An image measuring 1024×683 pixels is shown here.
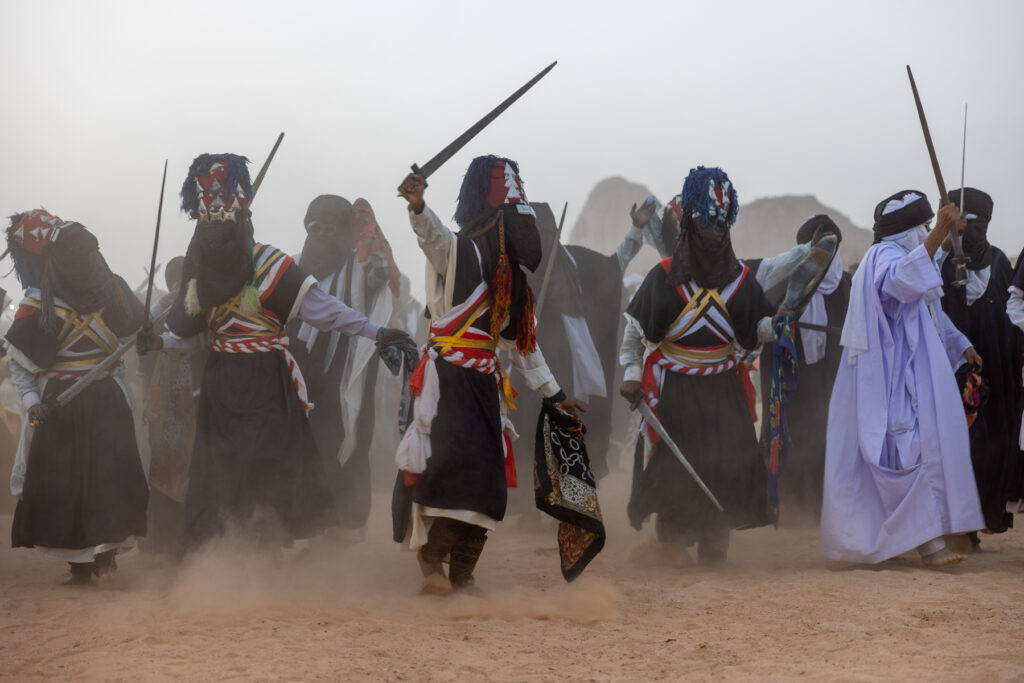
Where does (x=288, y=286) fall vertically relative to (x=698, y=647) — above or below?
above

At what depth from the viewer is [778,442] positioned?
23.4 feet

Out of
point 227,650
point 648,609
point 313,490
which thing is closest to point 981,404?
point 648,609

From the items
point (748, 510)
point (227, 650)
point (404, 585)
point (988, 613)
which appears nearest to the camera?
→ point (227, 650)

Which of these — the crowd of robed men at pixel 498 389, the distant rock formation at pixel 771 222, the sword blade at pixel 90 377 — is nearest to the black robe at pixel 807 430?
the crowd of robed men at pixel 498 389

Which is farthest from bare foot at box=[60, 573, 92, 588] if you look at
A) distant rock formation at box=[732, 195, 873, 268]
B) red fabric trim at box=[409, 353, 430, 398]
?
distant rock formation at box=[732, 195, 873, 268]

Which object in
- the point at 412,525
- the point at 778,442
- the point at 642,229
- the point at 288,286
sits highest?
the point at 642,229

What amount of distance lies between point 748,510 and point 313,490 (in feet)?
8.53

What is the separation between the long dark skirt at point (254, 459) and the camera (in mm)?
6223

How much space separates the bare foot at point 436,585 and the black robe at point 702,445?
163 cm

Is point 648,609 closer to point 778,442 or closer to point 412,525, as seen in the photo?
point 412,525

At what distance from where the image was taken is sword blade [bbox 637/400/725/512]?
21.5 ft

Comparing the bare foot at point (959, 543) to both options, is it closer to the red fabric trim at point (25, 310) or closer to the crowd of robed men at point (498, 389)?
the crowd of robed men at point (498, 389)

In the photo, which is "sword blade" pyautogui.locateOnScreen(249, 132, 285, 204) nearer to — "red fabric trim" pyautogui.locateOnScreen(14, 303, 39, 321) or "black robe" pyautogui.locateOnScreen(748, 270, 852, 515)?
"red fabric trim" pyautogui.locateOnScreen(14, 303, 39, 321)

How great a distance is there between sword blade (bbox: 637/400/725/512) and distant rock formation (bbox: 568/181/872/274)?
40.2 meters
